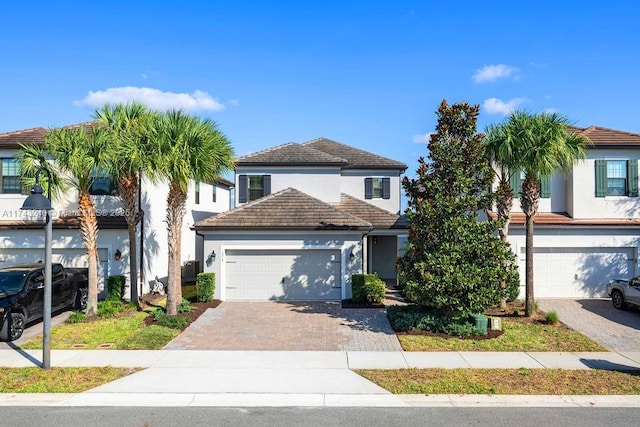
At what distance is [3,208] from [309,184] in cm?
1348

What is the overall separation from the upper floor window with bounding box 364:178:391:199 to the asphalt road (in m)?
17.7

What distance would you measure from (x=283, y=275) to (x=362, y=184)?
9.19 m

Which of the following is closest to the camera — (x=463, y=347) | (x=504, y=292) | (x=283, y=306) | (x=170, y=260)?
(x=463, y=347)

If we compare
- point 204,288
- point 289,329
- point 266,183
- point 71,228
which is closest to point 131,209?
point 71,228

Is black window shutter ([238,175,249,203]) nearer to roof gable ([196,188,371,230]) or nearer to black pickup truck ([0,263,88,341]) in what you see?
roof gable ([196,188,371,230])

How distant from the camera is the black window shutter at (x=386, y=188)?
24.6m

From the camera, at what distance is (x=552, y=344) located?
37.3ft

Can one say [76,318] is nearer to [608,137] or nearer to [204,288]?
[204,288]

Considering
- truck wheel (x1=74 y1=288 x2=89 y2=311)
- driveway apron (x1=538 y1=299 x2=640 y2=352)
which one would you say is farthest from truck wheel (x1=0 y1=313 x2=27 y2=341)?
driveway apron (x1=538 y1=299 x2=640 y2=352)

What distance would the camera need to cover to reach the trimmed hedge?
15867mm

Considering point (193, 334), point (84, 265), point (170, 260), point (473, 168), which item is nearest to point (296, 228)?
point (170, 260)

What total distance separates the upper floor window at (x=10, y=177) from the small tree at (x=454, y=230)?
15817 mm

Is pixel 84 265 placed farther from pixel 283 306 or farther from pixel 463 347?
pixel 463 347

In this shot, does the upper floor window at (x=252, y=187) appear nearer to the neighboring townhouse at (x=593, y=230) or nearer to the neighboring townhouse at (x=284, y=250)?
the neighboring townhouse at (x=284, y=250)
